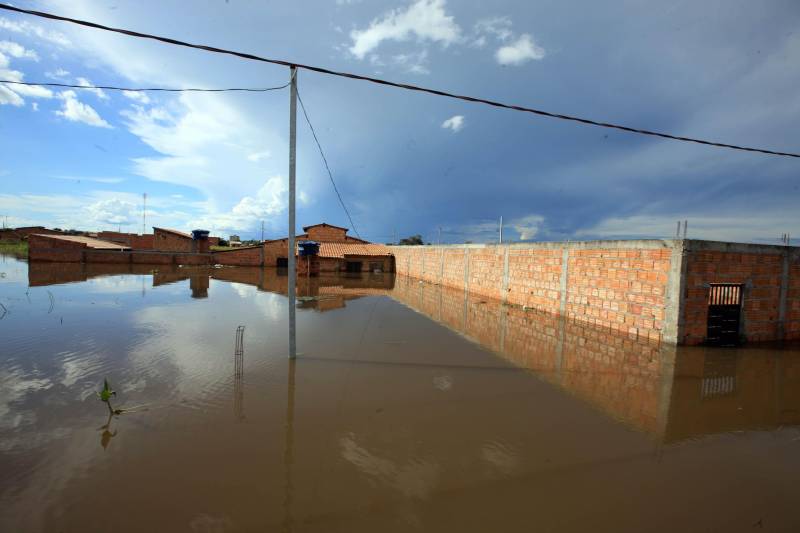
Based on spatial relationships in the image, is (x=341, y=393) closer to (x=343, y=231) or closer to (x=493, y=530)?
(x=493, y=530)

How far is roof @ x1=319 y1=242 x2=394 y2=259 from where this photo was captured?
3149 centimetres

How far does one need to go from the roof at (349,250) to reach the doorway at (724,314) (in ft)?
86.4

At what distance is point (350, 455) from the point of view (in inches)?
131

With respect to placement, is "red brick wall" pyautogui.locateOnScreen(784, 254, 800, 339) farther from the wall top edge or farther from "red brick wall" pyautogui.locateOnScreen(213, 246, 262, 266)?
"red brick wall" pyautogui.locateOnScreen(213, 246, 262, 266)

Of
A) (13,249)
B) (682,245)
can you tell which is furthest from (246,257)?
(13,249)

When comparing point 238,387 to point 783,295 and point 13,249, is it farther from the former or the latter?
point 13,249

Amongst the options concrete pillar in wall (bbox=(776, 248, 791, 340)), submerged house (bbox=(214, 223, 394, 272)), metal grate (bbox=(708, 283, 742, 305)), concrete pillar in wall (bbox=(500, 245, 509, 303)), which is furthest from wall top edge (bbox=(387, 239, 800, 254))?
submerged house (bbox=(214, 223, 394, 272))

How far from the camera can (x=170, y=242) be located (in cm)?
3706

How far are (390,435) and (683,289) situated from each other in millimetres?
7572

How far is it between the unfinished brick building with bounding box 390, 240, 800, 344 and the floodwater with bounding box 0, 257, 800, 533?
2.55 feet

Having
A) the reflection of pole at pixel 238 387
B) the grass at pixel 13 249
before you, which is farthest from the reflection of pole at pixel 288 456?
the grass at pixel 13 249

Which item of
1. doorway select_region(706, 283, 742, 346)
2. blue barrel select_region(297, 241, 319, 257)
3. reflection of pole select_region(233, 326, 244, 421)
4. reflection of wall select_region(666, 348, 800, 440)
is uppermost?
blue barrel select_region(297, 241, 319, 257)

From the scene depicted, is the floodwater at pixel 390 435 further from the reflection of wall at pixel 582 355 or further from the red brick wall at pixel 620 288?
the red brick wall at pixel 620 288

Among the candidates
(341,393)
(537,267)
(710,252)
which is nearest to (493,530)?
(341,393)
